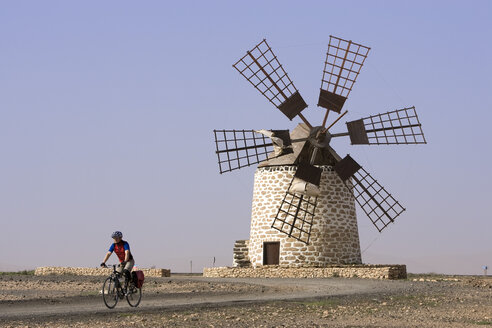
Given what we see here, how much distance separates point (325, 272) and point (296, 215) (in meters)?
2.82

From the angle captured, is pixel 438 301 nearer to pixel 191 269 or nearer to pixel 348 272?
pixel 348 272

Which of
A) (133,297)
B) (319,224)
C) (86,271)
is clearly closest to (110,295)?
(133,297)

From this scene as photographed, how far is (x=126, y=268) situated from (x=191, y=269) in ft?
92.7

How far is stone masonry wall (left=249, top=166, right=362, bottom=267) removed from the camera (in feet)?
114

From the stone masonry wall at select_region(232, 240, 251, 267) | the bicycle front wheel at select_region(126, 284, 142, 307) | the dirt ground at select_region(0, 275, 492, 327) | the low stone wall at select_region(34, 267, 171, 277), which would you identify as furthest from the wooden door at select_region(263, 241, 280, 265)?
the bicycle front wheel at select_region(126, 284, 142, 307)

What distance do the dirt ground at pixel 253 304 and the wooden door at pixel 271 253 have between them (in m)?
5.49

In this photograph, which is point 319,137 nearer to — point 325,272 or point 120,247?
point 325,272

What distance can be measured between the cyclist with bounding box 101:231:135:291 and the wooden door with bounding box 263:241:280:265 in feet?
57.1

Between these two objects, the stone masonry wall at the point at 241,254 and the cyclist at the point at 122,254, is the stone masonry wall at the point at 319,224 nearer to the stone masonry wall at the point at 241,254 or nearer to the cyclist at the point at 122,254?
the stone masonry wall at the point at 241,254

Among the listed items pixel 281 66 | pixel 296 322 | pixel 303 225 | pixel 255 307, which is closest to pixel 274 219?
pixel 303 225

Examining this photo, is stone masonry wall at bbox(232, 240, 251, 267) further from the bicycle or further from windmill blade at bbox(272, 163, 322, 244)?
the bicycle

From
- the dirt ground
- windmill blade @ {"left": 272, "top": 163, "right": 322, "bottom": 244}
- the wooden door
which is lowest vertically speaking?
the dirt ground

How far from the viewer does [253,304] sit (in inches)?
757

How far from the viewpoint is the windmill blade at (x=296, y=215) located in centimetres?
3422
